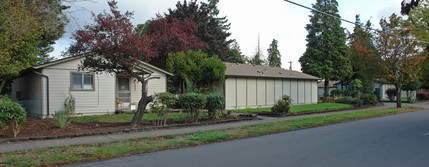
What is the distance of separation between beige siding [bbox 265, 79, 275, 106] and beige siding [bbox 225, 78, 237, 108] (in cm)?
396

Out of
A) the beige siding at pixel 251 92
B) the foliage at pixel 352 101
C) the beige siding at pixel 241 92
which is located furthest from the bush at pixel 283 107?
the foliage at pixel 352 101

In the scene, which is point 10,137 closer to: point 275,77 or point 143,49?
point 143,49

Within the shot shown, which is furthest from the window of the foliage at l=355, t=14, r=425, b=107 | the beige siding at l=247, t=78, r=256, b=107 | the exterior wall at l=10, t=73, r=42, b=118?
the foliage at l=355, t=14, r=425, b=107

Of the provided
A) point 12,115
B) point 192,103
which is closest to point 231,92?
point 192,103

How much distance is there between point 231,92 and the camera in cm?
2189

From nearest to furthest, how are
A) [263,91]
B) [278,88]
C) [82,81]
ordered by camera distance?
[82,81]
[263,91]
[278,88]

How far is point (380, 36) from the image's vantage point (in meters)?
24.0

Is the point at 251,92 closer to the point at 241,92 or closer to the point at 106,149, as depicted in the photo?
the point at 241,92

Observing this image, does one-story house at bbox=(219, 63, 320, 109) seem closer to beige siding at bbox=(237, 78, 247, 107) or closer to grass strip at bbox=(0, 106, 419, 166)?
beige siding at bbox=(237, 78, 247, 107)

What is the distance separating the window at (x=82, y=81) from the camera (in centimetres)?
1717

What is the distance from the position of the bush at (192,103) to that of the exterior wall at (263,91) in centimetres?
792

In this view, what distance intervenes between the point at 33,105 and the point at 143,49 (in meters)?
9.96

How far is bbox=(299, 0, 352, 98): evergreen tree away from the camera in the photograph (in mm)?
38781

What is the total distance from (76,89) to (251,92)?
12650 mm
